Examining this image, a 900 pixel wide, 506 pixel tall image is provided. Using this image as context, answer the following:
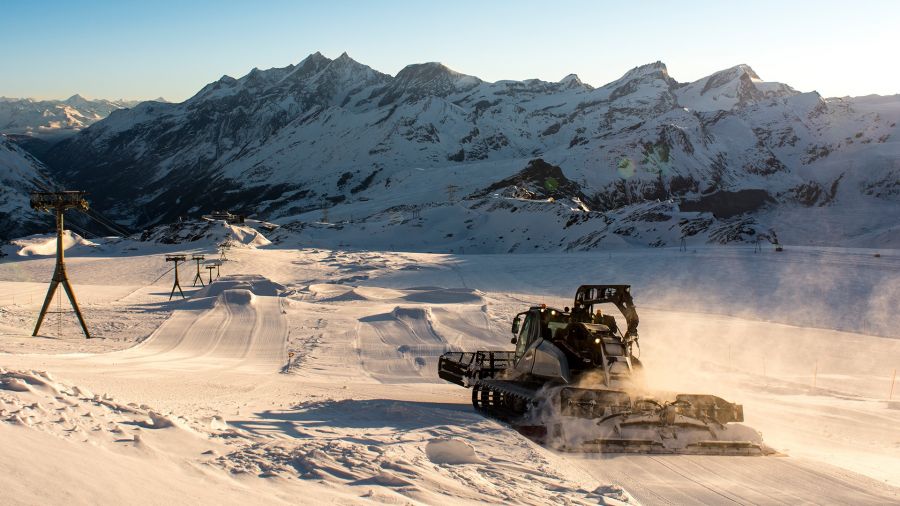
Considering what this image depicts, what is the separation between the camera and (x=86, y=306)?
124ft

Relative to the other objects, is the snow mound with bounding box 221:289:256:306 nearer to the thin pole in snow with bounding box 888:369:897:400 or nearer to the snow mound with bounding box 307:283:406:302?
the snow mound with bounding box 307:283:406:302

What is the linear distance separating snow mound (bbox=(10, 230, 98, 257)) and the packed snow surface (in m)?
36.3

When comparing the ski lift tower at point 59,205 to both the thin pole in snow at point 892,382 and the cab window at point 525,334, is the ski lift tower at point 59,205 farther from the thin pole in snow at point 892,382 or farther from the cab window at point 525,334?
the thin pole in snow at point 892,382

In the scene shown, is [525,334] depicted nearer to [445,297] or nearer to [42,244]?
[445,297]

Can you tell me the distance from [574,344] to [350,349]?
14016 mm

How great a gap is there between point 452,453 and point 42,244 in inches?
3587

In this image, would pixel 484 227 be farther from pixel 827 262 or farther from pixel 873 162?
pixel 873 162

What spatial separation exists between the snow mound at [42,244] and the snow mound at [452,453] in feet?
264

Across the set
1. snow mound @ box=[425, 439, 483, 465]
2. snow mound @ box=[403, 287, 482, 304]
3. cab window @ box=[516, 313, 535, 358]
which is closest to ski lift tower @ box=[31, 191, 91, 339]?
cab window @ box=[516, 313, 535, 358]

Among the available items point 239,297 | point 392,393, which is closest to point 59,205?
point 239,297

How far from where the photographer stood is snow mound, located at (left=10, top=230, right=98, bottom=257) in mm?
83750

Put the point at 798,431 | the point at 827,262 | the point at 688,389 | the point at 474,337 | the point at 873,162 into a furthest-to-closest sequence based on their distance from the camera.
→ 1. the point at 873,162
2. the point at 827,262
3. the point at 474,337
4. the point at 688,389
5. the point at 798,431

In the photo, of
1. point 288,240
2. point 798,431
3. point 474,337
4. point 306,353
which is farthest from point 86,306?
point 288,240

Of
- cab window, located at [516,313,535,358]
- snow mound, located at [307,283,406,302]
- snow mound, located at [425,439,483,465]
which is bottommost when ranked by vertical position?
snow mound, located at [307,283,406,302]
